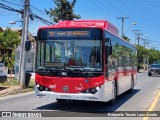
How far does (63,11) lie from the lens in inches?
1608

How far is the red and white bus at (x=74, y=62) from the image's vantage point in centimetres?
1212

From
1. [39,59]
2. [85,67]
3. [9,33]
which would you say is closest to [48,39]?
[39,59]

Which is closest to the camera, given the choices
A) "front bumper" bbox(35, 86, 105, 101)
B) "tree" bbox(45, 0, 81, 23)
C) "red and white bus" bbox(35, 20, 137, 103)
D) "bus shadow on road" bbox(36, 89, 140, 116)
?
"front bumper" bbox(35, 86, 105, 101)

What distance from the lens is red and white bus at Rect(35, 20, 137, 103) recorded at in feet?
39.8

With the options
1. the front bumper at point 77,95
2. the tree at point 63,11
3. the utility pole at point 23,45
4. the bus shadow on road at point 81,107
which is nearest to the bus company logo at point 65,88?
the front bumper at point 77,95

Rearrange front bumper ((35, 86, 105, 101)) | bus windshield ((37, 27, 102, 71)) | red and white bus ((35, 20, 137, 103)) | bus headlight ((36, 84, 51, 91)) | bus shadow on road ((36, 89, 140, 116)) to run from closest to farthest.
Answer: front bumper ((35, 86, 105, 101)), red and white bus ((35, 20, 137, 103)), bus windshield ((37, 27, 102, 71)), bus headlight ((36, 84, 51, 91)), bus shadow on road ((36, 89, 140, 116))

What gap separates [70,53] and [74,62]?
361 millimetres

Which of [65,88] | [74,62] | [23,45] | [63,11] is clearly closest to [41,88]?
[65,88]

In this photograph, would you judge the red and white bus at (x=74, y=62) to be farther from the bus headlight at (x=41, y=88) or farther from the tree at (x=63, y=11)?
the tree at (x=63, y=11)

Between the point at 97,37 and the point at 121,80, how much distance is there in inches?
175

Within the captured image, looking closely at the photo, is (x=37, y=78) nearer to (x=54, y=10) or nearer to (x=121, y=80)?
(x=121, y=80)

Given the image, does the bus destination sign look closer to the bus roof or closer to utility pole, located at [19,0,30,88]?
the bus roof

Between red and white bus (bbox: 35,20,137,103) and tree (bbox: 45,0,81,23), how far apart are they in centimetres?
2713

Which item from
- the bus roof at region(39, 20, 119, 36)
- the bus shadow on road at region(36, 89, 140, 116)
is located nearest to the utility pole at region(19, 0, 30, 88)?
the bus shadow on road at region(36, 89, 140, 116)
